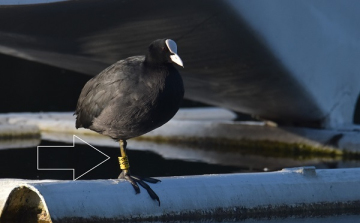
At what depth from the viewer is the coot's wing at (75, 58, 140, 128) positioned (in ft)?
16.8

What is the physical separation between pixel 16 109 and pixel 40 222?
32.3ft

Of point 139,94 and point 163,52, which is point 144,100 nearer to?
point 139,94

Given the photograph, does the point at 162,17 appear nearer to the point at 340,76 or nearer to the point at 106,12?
the point at 106,12

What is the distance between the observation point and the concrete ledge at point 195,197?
5.09 metres

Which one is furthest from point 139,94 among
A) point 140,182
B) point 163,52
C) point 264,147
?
point 264,147

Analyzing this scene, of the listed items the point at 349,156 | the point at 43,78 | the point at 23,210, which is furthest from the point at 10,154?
the point at 43,78

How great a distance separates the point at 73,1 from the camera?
23.4ft

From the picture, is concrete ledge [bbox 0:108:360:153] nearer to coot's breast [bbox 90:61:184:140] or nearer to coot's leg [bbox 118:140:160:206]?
coot's leg [bbox 118:140:160:206]

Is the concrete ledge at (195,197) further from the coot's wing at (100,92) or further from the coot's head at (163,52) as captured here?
the coot's head at (163,52)

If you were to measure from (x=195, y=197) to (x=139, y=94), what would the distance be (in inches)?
35.4

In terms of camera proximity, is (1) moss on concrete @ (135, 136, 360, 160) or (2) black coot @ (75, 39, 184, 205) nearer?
(2) black coot @ (75, 39, 184, 205)

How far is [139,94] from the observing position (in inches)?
195

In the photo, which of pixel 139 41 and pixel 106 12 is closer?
pixel 106 12

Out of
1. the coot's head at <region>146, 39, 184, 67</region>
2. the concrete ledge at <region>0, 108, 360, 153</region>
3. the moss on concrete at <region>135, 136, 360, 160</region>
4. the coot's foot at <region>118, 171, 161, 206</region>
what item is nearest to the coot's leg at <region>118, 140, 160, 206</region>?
the coot's foot at <region>118, 171, 161, 206</region>
